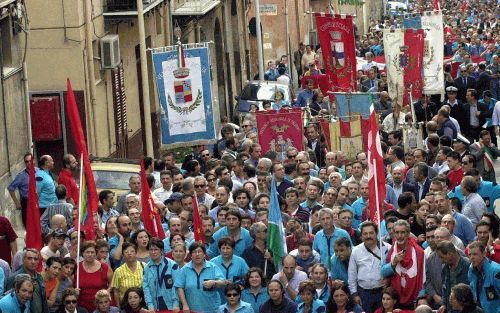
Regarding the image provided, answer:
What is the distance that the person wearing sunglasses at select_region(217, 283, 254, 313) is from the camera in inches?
677

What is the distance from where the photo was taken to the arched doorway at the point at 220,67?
1829 inches

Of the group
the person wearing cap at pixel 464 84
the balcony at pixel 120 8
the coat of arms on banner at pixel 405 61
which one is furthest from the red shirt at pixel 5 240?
the person wearing cap at pixel 464 84

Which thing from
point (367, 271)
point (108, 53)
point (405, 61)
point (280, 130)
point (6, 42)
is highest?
point (6, 42)

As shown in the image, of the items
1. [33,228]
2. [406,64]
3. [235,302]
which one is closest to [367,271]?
[235,302]

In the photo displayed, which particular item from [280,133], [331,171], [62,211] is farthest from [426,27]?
[62,211]

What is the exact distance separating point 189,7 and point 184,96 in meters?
13.9

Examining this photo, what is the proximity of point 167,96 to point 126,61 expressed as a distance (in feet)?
27.4

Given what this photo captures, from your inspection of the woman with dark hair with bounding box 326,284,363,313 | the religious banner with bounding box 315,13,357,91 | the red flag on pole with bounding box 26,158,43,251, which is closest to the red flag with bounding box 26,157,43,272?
the red flag on pole with bounding box 26,158,43,251

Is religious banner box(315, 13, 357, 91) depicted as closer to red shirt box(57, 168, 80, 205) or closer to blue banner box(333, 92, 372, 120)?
blue banner box(333, 92, 372, 120)

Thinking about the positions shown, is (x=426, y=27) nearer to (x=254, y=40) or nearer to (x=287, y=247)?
(x=287, y=247)

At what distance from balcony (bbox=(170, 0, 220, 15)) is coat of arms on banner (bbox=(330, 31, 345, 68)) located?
10.0m

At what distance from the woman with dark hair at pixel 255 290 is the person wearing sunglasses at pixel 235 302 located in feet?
1.17

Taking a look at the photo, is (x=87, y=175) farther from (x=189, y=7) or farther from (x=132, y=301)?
(x=189, y=7)

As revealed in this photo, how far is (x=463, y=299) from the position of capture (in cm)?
1543
